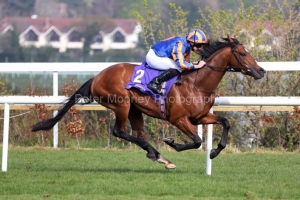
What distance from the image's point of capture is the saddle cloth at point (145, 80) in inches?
307

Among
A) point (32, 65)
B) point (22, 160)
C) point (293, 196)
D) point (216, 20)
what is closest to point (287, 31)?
point (216, 20)

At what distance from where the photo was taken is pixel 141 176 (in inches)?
284

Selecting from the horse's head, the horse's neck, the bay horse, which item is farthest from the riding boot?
the horse's head

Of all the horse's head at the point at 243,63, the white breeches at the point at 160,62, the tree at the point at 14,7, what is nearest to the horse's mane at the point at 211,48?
the horse's head at the point at 243,63

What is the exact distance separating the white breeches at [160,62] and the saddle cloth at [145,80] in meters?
0.06

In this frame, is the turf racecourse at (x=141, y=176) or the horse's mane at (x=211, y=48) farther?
the horse's mane at (x=211, y=48)

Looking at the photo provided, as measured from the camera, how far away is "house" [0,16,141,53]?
31953 mm

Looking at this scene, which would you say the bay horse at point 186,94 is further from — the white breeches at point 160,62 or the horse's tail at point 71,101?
the white breeches at point 160,62

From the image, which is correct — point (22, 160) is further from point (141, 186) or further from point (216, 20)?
point (216, 20)

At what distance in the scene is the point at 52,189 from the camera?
6.49 m

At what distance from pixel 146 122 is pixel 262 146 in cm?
193

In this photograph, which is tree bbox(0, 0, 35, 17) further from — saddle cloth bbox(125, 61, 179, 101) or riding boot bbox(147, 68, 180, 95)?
riding boot bbox(147, 68, 180, 95)

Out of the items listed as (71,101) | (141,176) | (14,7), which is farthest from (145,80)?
(14,7)

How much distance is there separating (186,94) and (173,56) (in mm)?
462
